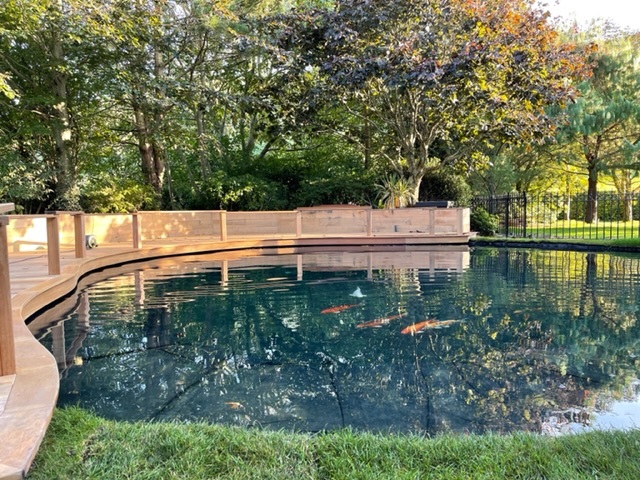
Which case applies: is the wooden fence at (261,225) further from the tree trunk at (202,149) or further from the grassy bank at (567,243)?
the tree trunk at (202,149)

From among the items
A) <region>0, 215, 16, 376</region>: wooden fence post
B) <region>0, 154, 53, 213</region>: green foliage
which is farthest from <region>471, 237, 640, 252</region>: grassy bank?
<region>0, 215, 16, 376</region>: wooden fence post

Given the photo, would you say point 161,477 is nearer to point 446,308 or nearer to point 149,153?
point 446,308

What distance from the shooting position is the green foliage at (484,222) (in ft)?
48.1

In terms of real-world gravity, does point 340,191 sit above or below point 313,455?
above

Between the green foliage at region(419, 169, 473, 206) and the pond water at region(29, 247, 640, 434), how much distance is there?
347 inches

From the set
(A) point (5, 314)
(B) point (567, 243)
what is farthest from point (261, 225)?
(A) point (5, 314)

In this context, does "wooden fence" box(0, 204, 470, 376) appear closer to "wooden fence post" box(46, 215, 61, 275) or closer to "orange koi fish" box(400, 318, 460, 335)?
"wooden fence post" box(46, 215, 61, 275)

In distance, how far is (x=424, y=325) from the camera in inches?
173

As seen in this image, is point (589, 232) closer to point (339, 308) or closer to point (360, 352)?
point (339, 308)

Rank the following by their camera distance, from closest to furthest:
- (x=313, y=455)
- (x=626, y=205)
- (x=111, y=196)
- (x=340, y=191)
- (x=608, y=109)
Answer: (x=313, y=455), (x=111, y=196), (x=608, y=109), (x=340, y=191), (x=626, y=205)

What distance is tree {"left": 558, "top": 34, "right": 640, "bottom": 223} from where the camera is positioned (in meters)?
14.5

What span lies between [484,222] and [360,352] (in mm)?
12231

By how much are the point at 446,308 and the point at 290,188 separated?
12.8m

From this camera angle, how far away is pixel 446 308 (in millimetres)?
5129
